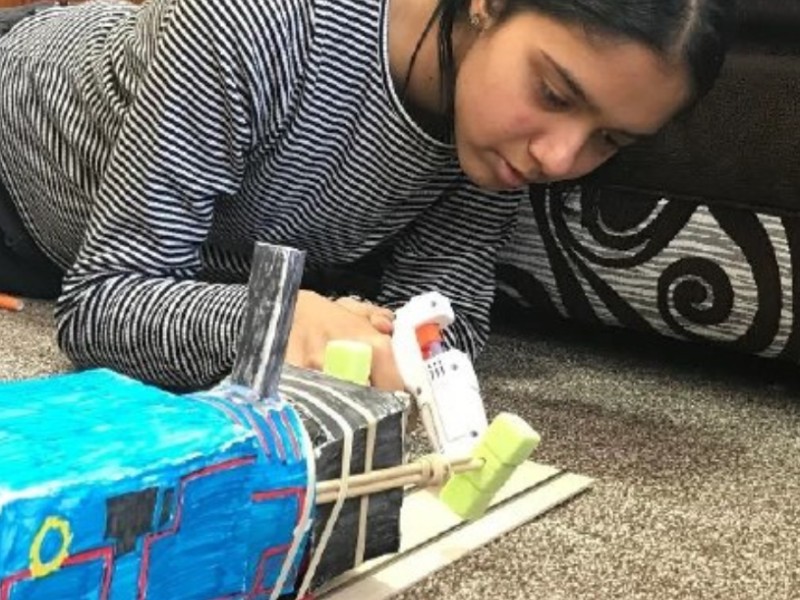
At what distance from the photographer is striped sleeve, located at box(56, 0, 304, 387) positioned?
0.84 metres

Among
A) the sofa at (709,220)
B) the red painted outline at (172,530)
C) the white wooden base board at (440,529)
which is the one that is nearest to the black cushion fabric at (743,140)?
the sofa at (709,220)

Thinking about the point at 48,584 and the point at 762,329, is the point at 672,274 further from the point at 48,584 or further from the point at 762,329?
the point at 48,584

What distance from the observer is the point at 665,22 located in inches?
30.1

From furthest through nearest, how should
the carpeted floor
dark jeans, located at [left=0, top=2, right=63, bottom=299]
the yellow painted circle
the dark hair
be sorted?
dark jeans, located at [left=0, top=2, right=63, bottom=299]
the dark hair
the carpeted floor
the yellow painted circle

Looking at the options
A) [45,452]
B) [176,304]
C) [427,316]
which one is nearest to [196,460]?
[45,452]

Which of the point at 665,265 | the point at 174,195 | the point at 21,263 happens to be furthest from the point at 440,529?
the point at 21,263

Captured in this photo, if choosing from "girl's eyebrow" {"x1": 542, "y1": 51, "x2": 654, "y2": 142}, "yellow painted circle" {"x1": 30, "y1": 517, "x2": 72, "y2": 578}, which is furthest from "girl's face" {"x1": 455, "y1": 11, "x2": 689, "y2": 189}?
"yellow painted circle" {"x1": 30, "y1": 517, "x2": 72, "y2": 578}

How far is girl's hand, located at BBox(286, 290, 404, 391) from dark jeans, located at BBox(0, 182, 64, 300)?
0.50m

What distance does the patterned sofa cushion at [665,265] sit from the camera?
100 cm

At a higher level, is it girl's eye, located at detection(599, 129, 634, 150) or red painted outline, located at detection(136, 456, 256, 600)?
girl's eye, located at detection(599, 129, 634, 150)

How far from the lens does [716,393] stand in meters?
1.06

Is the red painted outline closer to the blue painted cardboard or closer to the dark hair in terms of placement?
the blue painted cardboard

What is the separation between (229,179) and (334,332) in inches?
7.7

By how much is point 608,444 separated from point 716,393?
0.71 ft
